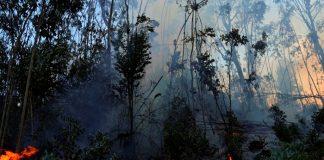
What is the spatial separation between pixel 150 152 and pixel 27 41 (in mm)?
7697

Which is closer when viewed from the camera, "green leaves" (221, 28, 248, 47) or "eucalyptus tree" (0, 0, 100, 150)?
"eucalyptus tree" (0, 0, 100, 150)

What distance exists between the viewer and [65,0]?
13.9 meters

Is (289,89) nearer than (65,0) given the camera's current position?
No

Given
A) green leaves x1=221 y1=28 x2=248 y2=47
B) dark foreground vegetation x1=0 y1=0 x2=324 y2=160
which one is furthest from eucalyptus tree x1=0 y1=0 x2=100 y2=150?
green leaves x1=221 y1=28 x2=248 y2=47

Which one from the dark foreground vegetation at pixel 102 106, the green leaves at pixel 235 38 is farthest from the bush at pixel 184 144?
the green leaves at pixel 235 38

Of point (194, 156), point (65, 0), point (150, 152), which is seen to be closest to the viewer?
point (65, 0)

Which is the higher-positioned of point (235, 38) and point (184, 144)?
point (235, 38)

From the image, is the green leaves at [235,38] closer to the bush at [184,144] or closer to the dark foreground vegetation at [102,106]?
the dark foreground vegetation at [102,106]

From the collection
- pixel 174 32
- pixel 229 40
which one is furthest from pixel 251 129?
pixel 174 32

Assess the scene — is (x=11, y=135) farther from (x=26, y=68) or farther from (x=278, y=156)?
(x=278, y=156)

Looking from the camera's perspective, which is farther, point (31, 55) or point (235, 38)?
point (235, 38)

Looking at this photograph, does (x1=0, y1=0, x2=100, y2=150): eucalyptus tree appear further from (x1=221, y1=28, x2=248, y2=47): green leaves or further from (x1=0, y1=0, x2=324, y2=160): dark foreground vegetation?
(x1=221, y1=28, x2=248, y2=47): green leaves

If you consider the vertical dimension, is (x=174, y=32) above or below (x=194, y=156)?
above

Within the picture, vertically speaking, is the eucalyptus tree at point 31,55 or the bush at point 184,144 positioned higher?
the eucalyptus tree at point 31,55
